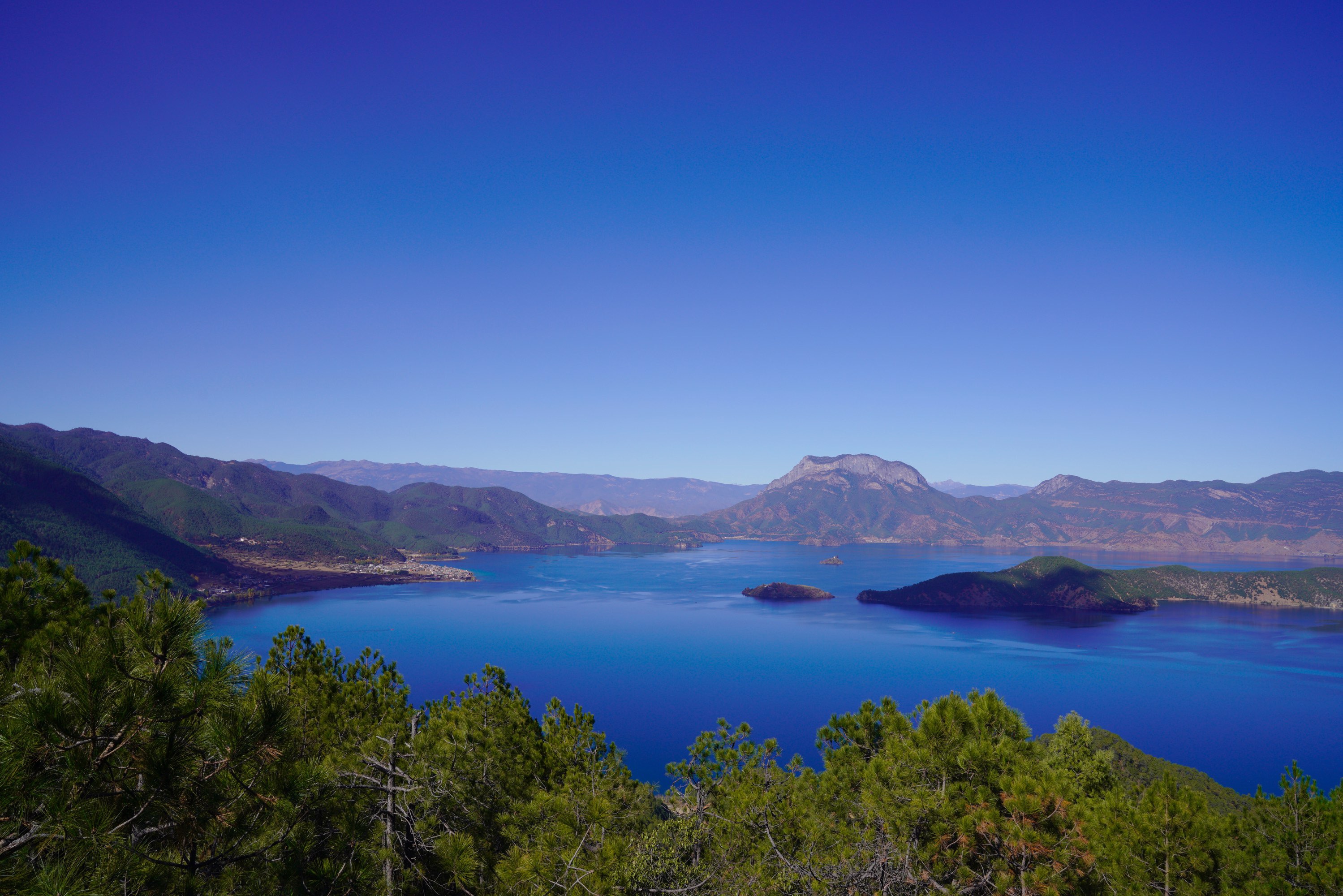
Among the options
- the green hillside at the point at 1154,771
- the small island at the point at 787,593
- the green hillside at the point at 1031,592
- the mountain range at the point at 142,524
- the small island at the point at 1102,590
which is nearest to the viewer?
the green hillside at the point at 1154,771

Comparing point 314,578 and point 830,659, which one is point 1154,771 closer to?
point 830,659

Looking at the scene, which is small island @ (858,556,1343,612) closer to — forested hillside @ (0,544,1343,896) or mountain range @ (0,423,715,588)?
forested hillside @ (0,544,1343,896)

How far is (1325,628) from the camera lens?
87750 millimetres

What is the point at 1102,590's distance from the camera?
10819cm

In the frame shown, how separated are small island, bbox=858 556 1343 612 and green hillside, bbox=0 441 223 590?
113073 millimetres

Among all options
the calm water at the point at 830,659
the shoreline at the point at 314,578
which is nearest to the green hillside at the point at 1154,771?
the calm water at the point at 830,659

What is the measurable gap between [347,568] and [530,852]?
14497cm

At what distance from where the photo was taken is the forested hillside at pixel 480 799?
2938 mm

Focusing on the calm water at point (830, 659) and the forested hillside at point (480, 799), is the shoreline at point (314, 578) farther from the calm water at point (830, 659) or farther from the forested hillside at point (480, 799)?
the forested hillside at point (480, 799)

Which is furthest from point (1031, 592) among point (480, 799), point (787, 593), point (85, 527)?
point (85, 527)

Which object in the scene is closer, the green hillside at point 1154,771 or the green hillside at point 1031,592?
the green hillside at point 1154,771

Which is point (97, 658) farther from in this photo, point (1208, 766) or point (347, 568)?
point (347, 568)

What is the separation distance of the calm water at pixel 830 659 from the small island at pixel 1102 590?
527cm

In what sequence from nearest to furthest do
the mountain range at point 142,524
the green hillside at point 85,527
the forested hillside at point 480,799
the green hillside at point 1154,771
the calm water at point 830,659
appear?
the forested hillside at point 480,799 → the green hillside at point 1154,771 → the calm water at point 830,659 → the green hillside at point 85,527 → the mountain range at point 142,524
